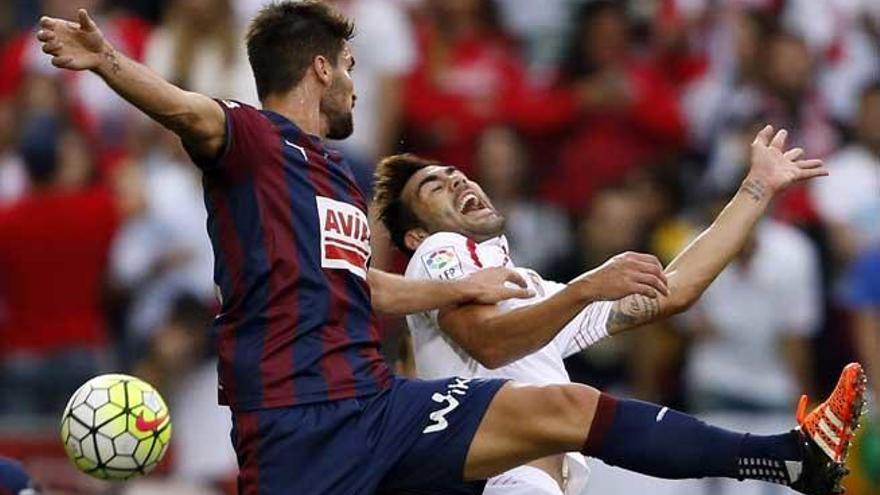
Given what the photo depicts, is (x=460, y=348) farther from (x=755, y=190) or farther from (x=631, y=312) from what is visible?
(x=755, y=190)

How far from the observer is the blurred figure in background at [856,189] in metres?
12.5

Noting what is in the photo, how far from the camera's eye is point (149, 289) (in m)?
12.6

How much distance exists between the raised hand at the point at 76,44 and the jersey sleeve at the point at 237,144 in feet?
1.54

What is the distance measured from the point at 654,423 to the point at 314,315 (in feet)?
3.92

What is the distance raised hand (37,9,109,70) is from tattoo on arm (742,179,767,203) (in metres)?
2.46

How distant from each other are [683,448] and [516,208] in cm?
632

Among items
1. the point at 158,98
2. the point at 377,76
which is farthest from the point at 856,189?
the point at 158,98

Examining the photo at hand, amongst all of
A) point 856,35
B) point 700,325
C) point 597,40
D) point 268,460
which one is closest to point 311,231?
point 268,460

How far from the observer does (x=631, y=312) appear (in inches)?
310

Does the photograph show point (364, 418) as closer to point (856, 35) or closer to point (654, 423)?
point (654, 423)

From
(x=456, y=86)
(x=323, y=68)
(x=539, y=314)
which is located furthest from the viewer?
(x=456, y=86)

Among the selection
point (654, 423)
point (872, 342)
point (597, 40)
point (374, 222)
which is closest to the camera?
point (654, 423)

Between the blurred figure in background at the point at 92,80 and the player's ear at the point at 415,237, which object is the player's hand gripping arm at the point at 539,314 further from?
the blurred figure in background at the point at 92,80

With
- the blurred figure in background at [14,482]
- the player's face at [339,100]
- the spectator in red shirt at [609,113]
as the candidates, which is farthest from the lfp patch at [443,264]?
the spectator in red shirt at [609,113]
